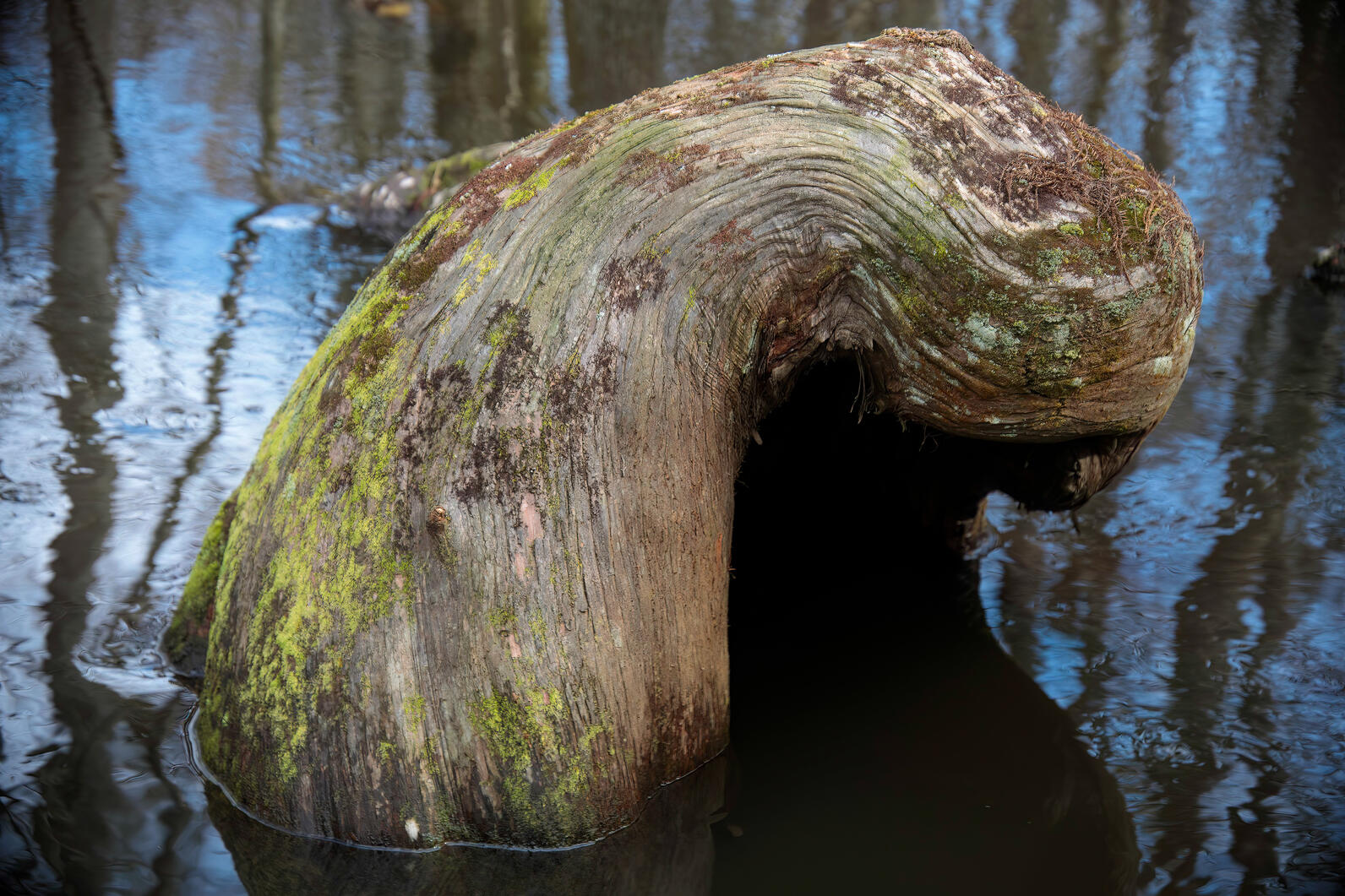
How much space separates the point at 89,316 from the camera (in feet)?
18.3

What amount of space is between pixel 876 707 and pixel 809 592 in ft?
2.47

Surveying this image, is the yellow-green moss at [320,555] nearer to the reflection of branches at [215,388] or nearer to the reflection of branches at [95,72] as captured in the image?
the reflection of branches at [215,388]

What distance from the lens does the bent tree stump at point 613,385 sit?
253 centimetres

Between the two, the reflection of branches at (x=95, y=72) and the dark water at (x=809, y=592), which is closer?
the dark water at (x=809, y=592)

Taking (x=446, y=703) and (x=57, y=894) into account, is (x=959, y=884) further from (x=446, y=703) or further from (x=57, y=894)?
(x=57, y=894)

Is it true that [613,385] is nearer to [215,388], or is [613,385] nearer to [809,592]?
[809,592]

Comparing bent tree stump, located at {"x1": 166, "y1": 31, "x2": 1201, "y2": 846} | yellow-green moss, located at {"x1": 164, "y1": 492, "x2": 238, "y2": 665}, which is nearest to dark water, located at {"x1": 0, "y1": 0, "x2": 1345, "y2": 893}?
yellow-green moss, located at {"x1": 164, "y1": 492, "x2": 238, "y2": 665}

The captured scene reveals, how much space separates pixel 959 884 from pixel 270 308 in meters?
4.79

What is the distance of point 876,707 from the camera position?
329cm

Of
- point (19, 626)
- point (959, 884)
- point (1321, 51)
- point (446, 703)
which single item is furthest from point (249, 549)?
point (1321, 51)

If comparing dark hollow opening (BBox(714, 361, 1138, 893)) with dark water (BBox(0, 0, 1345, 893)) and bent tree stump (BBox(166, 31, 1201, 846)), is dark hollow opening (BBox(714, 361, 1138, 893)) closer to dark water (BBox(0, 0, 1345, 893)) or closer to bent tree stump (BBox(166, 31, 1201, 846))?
dark water (BBox(0, 0, 1345, 893))

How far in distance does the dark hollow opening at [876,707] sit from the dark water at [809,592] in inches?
0.4

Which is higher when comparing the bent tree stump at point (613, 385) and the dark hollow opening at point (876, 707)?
the bent tree stump at point (613, 385)

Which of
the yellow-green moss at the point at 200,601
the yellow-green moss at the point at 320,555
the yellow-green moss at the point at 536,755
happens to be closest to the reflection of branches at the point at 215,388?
the yellow-green moss at the point at 200,601
